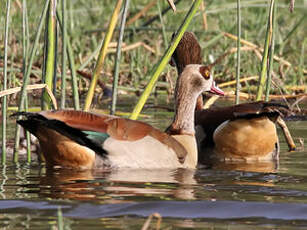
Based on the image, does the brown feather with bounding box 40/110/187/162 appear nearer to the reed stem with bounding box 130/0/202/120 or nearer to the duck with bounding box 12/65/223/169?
the duck with bounding box 12/65/223/169

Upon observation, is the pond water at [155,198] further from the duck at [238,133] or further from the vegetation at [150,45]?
the vegetation at [150,45]

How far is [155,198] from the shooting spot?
461cm

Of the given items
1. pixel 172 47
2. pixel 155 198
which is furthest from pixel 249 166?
pixel 155 198

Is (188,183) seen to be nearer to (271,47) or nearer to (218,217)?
(218,217)

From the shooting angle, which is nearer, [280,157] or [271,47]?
[271,47]

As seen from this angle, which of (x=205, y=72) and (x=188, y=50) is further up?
(x=188, y=50)

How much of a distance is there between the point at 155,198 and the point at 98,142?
1034mm

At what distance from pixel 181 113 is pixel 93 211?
96.0 inches

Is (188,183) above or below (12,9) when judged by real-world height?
below

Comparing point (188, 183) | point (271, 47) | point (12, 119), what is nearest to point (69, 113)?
point (188, 183)

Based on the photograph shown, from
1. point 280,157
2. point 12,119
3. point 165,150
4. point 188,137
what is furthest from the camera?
point 12,119

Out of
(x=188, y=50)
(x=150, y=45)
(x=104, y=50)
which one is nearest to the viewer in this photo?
(x=104, y=50)

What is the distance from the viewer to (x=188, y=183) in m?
5.32

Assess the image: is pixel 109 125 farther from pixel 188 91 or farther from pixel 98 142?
pixel 188 91
